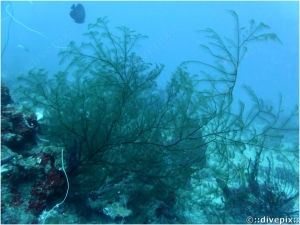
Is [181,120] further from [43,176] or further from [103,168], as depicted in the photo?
[43,176]

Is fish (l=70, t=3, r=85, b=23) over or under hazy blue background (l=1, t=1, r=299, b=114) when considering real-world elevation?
under

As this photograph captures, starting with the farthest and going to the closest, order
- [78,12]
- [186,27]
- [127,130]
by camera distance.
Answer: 1. [186,27]
2. [78,12]
3. [127,130]

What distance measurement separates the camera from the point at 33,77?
4852 mm

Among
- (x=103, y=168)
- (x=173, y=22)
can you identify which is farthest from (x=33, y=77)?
(x=173, y=22)

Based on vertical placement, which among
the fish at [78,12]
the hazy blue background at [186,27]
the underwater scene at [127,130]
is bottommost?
the underwater scene at [127,130]

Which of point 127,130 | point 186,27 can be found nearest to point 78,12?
point 127,130

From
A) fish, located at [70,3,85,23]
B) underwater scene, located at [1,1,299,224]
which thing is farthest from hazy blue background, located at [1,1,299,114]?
underwater scene, located at [1,1,299,224]

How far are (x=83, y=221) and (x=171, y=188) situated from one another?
193cm

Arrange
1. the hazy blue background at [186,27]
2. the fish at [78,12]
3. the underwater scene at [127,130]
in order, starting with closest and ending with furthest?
the underwater scene at [127,130] < the fish at [78,12] < the hazy blue background at [186,27]

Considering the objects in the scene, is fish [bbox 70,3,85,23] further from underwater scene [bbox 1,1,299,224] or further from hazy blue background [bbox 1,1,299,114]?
hazy blue background [bbox 1,1,299,114]

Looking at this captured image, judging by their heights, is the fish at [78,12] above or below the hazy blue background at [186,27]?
below

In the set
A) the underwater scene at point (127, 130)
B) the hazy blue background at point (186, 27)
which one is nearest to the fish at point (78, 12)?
the underwater scene at point (127, 130)

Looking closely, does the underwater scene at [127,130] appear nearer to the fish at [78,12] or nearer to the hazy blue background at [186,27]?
the fish at [78,12]

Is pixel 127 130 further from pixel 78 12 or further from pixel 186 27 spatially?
pixel 186 27
